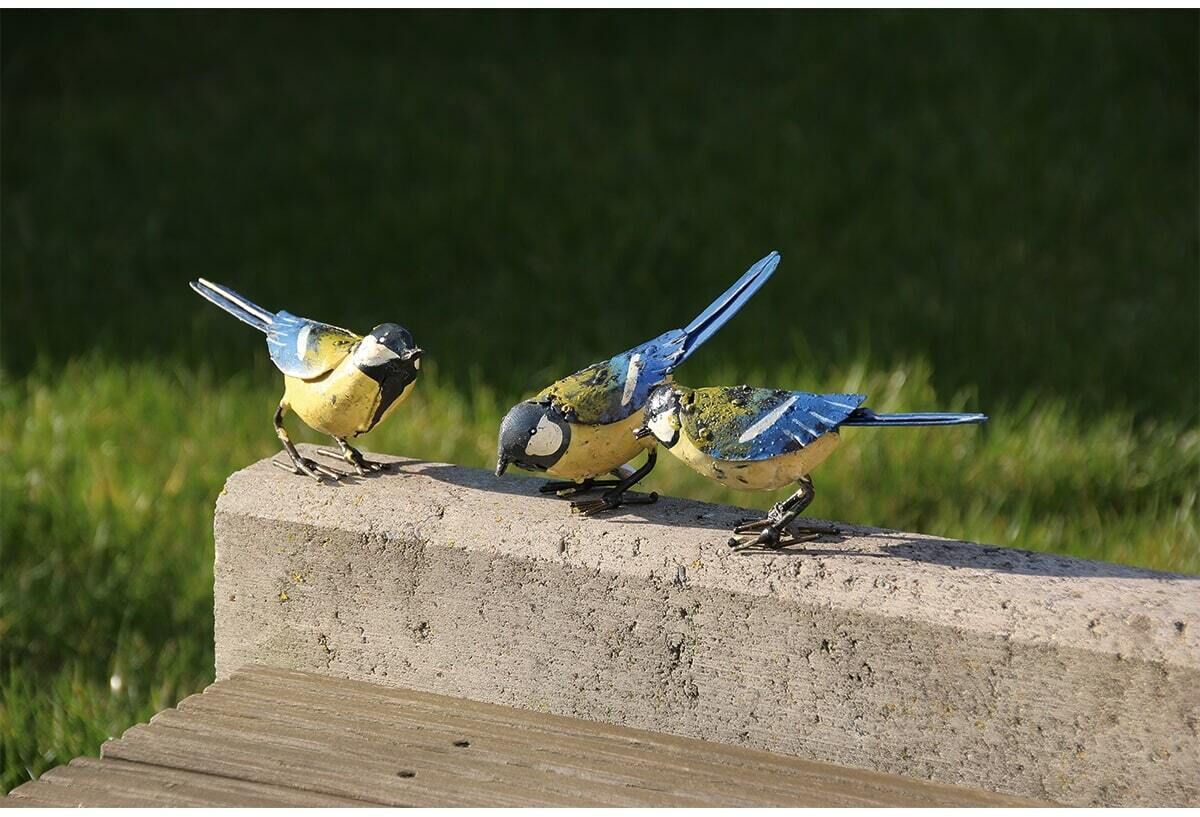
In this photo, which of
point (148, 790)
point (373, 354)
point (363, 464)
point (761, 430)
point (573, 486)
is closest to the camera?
point (148, 790)

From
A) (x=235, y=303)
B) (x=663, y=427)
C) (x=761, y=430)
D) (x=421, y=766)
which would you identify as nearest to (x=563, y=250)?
(x=235, y=303)

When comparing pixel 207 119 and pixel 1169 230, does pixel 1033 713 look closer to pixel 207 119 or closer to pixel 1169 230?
pixel 1169 230

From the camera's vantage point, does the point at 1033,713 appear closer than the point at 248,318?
Yes

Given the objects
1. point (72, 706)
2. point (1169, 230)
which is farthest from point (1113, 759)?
point (1169, 230)

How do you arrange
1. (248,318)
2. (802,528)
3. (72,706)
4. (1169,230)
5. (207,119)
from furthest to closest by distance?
(207,119) < (1169,230) < (72,706) < (248,318) < (802,528)

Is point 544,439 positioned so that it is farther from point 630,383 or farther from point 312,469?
point 312,469

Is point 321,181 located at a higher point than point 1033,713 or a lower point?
higher

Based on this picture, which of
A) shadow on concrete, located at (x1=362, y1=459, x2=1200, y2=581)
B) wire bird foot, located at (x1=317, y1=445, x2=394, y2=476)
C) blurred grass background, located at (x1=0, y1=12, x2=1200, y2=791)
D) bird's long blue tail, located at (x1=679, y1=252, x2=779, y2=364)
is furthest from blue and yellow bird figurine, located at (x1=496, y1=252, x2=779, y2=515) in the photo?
blurred grass background, located at (x1=0, y1=12, x2=1200, y2=791)

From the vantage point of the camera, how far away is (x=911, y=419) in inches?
99.8

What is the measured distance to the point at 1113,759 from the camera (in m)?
2.45

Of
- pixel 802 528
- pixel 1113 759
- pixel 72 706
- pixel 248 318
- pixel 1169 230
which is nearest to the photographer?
pixel 1113 759

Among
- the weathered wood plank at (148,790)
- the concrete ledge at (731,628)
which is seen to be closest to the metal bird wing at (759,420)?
the concrete ledge at (731,628)

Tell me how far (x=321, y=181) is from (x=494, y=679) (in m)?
4.20

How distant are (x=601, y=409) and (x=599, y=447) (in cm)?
8
